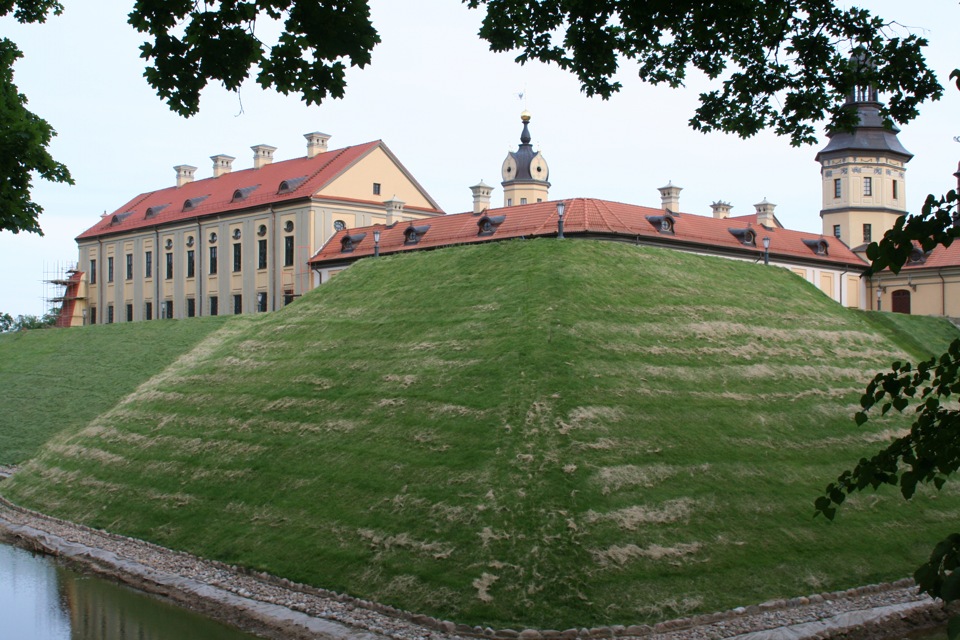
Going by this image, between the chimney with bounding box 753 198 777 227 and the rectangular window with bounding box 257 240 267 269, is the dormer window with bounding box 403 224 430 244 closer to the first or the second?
the rectangular window with bounding box 257 240 267 269

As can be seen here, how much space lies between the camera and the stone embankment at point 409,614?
1521 centimetres

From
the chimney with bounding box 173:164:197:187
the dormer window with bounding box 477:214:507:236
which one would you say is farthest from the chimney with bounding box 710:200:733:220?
the chimney with bounding box 173:164:197:187

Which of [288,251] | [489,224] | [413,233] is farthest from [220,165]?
[489,224]

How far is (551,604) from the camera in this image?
1555 cm

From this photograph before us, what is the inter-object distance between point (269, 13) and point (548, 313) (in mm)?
15553

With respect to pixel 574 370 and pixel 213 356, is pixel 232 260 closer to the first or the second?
pixel 213 356

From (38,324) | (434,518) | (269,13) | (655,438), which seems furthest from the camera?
(38,324)

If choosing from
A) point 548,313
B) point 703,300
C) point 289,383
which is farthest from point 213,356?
point 703,300

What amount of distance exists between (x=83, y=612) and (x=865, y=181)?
55765 mm

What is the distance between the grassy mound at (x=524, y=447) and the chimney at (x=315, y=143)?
28.7m

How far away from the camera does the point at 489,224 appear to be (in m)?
47.2

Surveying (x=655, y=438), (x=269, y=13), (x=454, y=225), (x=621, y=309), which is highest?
(x=454, y=225)

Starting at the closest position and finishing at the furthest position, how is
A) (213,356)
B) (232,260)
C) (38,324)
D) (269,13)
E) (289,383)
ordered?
(269,13) < (289,383) < (213,356) < (232,260) < (38,324)

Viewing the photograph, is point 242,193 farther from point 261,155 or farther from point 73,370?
point 73,370
